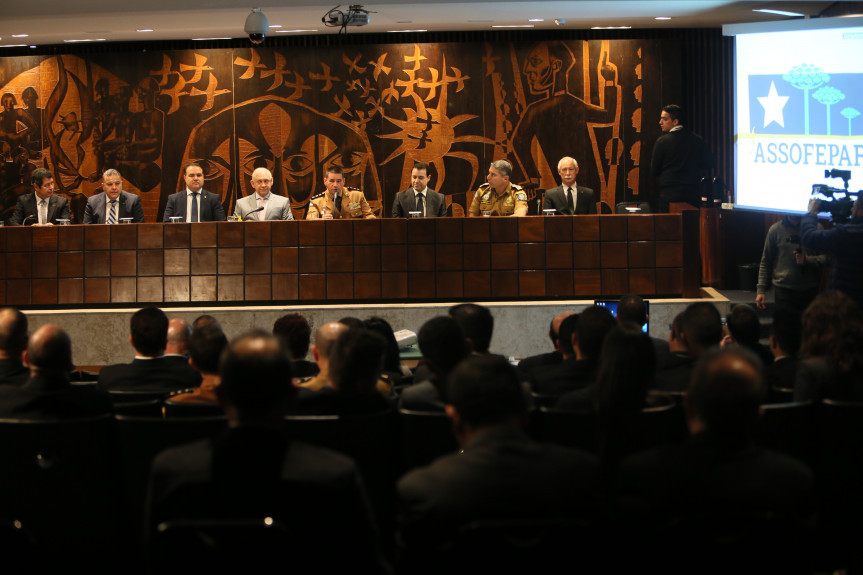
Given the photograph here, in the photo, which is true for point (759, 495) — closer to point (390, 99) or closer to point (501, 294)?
point (501, 294)

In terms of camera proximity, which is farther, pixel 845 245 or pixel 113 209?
pixel 113 209

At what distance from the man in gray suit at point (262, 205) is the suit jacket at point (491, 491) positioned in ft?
19.9

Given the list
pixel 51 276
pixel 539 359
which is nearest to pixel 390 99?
pixel 51 276

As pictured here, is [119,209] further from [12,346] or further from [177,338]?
[12,346]

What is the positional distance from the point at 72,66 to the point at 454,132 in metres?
4.38

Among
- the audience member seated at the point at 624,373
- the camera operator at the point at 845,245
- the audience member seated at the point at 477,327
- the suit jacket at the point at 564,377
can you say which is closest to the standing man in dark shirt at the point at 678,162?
the camera operator at the point at 845,245

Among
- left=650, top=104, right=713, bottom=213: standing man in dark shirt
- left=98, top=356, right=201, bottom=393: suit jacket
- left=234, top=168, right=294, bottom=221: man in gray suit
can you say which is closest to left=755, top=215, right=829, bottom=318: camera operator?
left=650, top=104, right=713, bottom=213: standing man in dark shirt

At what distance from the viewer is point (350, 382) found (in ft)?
8.61

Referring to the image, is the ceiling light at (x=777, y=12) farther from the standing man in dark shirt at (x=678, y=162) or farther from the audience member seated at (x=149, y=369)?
the audience member seated at (x=149, y=369)

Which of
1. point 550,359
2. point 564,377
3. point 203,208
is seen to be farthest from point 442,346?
point 203,208

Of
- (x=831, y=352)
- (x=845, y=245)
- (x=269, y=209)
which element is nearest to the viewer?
(x=831, y=352)

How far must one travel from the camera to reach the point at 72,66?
1005 centimetres

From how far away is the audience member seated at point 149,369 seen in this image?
3.48 m

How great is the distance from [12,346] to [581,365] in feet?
6.92
